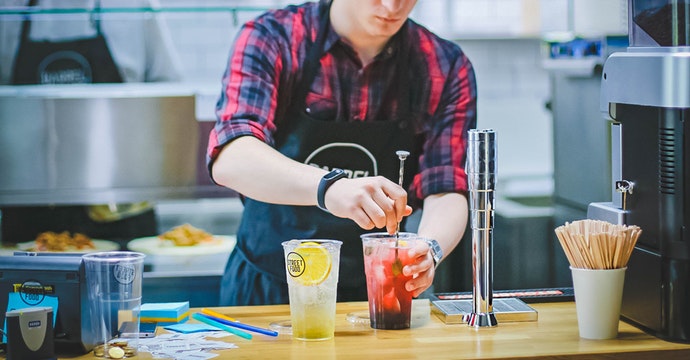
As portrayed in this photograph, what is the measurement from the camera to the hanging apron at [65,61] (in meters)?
4.05

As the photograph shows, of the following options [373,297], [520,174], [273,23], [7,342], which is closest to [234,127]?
[273,23]

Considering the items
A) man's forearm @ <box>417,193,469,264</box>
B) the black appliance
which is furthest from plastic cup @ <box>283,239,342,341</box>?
man's forearm @ <box>417,193,469,264</box>

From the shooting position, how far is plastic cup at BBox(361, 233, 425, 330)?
1.93 m

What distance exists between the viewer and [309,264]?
186cm

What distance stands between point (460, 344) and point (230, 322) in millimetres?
466

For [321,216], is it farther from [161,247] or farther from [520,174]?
[520,174]

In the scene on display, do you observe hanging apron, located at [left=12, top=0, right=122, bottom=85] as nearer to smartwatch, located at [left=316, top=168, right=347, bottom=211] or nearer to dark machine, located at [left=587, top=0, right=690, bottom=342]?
smartwatch, located at [left=316, top=168, right=347, bottom=211]

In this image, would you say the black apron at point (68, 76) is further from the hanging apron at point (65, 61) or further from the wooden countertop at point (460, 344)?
the wooden countertop at point (460, 344)

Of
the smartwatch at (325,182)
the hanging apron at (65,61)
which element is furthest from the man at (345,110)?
the hanging apron at (65,61)

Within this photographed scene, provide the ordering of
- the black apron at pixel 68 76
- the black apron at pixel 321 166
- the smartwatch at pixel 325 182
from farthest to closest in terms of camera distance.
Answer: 1. the black apron at pixel 68 76
2. the black apron at pixel 321 166
3. the smartwatch at pixel 325 182

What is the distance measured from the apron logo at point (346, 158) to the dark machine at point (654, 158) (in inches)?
39.2

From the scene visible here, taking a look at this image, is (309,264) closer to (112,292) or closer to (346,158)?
(112,292)

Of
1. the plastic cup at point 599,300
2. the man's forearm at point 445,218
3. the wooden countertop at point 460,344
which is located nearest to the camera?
the wooden countertop at point 460,344

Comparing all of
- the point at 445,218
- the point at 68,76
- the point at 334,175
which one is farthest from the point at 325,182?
the point at 68,76
